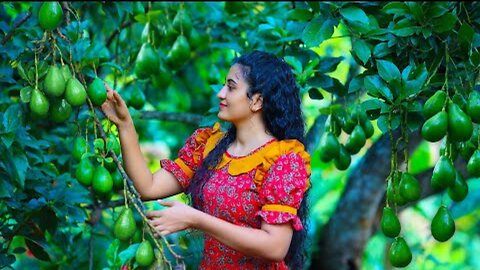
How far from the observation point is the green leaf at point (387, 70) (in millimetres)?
2226

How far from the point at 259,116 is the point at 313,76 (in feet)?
2.18

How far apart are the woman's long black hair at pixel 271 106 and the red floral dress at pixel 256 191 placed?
0.04 metres

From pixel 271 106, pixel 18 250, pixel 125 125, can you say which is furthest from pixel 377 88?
pixel 18 250

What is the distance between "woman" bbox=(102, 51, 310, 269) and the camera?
194 centimetres

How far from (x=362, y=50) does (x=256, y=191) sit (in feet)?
2.03

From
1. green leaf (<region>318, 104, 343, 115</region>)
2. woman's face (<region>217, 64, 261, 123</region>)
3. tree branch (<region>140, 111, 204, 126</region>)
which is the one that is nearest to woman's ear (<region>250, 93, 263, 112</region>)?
woman's face (<region>217, 64, 261, 123</region>)

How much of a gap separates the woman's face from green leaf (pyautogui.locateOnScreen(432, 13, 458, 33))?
1.79ft

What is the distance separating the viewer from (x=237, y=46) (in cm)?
307

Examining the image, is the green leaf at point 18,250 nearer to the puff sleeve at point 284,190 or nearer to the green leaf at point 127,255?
the green leaf at point 127,255

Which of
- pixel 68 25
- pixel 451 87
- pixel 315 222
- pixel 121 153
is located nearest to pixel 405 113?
pixel 451 87

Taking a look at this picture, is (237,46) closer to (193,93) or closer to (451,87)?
(451,87)

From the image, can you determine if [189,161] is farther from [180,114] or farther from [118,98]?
[180,114]

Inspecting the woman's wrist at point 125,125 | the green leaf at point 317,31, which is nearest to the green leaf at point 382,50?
the green leaf at point 317,31

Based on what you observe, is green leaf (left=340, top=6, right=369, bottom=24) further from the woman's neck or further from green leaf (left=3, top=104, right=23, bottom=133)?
green leaf (left=3, top=104, right=23, bottom=133)
